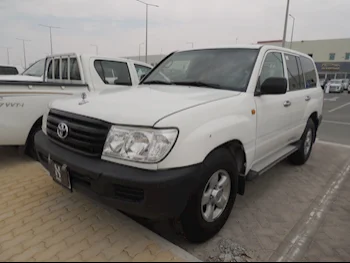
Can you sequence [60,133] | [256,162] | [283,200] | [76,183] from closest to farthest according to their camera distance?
1. [76,183]
2. [60,133]
3. [256,162]
4. [283,200]

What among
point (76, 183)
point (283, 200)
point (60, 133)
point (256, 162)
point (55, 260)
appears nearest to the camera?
point (55, 260)

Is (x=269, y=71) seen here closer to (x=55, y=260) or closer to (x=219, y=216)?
(x=219, y=216)

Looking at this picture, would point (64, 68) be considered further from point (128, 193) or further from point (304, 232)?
point (304, 232)

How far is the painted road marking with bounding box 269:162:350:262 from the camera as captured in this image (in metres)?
2.32

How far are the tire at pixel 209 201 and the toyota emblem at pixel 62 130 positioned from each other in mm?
1233

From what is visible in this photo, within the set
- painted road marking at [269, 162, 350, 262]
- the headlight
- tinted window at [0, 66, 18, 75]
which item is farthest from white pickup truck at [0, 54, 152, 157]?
tinted window at [0, 66, 18, 75]

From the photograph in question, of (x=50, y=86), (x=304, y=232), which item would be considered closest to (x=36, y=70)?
(x=50, y=86)

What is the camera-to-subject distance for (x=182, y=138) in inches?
79.5

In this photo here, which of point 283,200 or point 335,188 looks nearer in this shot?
point 283,200

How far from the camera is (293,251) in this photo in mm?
2373

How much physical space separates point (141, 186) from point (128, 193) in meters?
0.17

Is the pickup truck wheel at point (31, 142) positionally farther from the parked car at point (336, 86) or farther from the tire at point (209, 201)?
the parked car at point (336, 86)

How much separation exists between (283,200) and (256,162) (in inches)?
26.9

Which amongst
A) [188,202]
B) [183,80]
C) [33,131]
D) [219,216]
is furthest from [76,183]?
[33,131]
